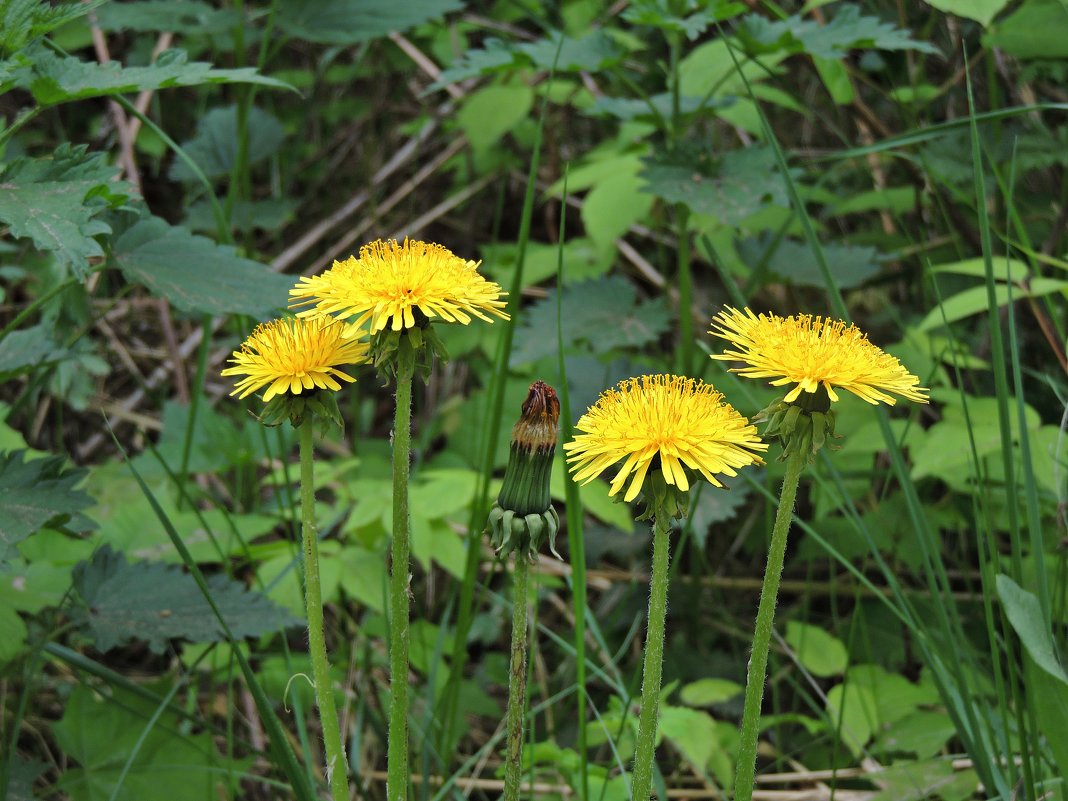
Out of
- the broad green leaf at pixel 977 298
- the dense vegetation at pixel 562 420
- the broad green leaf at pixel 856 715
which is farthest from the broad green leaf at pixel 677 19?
the broad green leaf at pixel 856 715

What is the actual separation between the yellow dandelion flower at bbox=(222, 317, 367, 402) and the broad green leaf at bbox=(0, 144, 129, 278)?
0.37 metres

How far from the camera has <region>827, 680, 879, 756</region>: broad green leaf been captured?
1.98 meters

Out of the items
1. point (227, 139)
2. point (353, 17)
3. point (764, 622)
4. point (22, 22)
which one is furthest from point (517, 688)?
point (227, 139)

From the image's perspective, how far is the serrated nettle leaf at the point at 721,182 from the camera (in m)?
2.28

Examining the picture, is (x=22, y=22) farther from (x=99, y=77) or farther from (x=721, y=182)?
(x=721, y=182)

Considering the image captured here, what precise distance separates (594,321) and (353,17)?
3.75 ft

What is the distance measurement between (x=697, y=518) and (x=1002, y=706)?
105 centimetres

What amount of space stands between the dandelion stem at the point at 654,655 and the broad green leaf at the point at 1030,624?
1.52 feet

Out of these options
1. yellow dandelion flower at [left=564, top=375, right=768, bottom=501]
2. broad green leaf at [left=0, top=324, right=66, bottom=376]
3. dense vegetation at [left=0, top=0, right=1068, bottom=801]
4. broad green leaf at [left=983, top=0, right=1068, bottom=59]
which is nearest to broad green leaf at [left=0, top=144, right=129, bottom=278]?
dense vegetation at [left=0, top=0, right=1068, bottom=801]

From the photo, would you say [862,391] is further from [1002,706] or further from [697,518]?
[697,518]

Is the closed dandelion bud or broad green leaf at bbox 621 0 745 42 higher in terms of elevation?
broad green leaf at bbox 621 0 745 42

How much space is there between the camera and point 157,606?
1.77 metres

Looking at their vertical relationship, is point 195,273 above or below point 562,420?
above

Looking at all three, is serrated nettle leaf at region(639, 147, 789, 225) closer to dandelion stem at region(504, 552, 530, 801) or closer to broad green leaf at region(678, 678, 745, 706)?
broad green leaf at region(678, 678, 745, 706)
